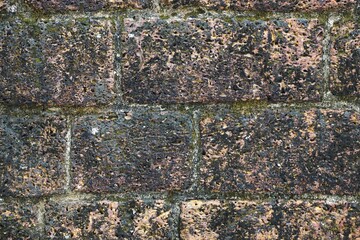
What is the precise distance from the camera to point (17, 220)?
1425 mm

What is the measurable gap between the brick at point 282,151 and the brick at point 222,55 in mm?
89

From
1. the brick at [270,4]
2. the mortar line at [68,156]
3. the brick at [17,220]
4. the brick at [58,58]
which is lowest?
the brick at [17,220]

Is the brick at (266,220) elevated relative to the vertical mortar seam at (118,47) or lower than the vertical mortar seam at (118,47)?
lower

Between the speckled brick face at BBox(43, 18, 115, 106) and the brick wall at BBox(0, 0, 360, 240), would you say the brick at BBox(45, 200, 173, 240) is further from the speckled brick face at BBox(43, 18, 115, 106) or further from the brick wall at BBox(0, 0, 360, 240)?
the speckled brick face at BBox(43, 18, 115, 106)

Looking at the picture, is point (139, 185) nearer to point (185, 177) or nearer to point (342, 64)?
point (185, 177)

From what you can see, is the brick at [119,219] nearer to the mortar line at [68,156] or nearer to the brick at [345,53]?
the mortar line at [68,156]

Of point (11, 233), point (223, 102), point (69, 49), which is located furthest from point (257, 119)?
point (11, 233)

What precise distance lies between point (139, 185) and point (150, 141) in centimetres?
13

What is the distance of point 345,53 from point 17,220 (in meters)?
1.04

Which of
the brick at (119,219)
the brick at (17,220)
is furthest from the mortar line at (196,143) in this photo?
the brick at (17,220)

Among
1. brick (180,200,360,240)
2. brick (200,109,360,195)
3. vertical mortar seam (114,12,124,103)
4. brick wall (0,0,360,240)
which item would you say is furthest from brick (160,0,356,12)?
brick (180,200,360,240)

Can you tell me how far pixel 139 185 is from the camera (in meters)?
1.41

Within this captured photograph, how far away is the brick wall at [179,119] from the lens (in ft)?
4.46

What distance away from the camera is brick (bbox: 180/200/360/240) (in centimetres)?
141
